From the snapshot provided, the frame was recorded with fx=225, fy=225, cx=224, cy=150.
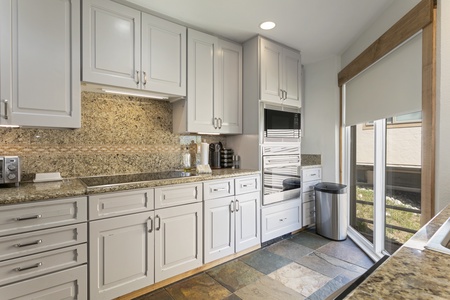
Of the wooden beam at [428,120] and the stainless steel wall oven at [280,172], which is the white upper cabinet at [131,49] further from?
the wooden beam at [428,120]

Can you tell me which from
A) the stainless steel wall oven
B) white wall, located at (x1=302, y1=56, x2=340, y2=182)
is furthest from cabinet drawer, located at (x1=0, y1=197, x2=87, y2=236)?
white wall, located at (x1=302, y1=56, x2=340, y2=182)

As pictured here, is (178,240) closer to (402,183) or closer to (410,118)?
(402,183)

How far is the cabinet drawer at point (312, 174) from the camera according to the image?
3146 mm

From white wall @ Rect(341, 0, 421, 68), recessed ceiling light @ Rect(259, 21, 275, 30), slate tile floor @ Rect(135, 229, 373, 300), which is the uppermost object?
recessed ceiling light @ Rect(259, 21, 275, 30)

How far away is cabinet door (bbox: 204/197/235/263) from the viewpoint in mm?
2180

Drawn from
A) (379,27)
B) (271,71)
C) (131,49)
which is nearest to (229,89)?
(271,71)

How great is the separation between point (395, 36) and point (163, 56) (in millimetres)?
2100

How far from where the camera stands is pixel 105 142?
2234 mm

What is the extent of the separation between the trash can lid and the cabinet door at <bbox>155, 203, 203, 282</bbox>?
5.80ft

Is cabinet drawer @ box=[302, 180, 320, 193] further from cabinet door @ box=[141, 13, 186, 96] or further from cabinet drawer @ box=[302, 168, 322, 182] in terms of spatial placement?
cabinet door @ box=[141, 13, 186, 96]

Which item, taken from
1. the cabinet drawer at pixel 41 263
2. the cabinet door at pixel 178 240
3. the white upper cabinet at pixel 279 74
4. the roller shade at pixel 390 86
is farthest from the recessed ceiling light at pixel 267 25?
the cabinet drawer at pixel 41 263

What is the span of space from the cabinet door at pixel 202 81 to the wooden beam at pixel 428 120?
1.82 m

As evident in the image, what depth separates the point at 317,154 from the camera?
11.3 feet

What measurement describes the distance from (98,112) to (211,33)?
4.94 feet
